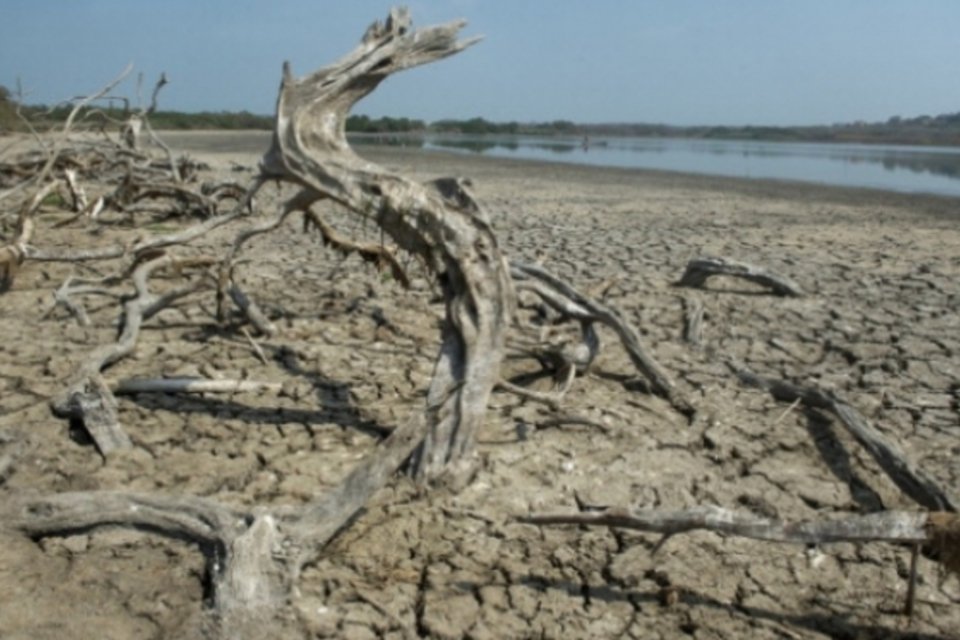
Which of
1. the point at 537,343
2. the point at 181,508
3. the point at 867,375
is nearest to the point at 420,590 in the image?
the point at 181,508

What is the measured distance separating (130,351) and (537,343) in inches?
90.7

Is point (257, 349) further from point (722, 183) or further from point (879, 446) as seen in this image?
point (722, 183)

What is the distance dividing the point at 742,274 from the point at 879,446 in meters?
3.33

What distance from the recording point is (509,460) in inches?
142

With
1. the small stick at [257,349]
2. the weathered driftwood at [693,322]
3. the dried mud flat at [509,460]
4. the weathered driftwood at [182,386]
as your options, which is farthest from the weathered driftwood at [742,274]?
the weathered driftwood at [182,386]

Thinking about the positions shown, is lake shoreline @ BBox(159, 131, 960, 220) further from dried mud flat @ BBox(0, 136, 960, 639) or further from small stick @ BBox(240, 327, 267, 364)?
small stick @ BBox(240, 327, 267, 364)

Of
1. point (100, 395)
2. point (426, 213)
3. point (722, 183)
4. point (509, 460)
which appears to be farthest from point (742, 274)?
point (722, 183)

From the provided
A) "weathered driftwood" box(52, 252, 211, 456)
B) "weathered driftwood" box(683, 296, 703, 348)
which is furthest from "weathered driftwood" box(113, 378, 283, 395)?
"weathered driftwood" box(683, 296, 703, 348)

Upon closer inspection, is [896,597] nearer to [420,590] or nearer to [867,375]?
[420,590]

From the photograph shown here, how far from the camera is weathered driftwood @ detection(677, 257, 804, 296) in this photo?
21.5ft

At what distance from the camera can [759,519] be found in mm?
2566

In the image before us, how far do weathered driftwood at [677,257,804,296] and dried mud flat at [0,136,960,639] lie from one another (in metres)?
0.11

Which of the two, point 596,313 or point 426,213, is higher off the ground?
point 426,213

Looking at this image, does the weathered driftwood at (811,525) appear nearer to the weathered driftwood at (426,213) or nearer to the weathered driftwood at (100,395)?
the weathered driftwood at (426,213)
